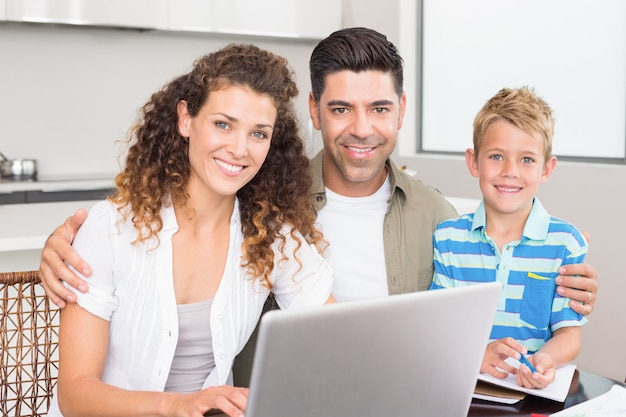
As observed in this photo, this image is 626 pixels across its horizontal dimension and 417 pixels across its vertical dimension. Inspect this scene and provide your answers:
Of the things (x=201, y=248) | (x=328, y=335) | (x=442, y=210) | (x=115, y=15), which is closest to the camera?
(x=328, y=335)

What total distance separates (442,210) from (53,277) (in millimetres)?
991

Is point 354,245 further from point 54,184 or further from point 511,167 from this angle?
point 54,184

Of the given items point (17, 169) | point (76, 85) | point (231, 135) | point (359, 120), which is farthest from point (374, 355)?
point (76, 85)

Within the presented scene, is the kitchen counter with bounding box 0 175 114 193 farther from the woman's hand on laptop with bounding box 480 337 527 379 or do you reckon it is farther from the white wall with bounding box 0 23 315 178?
the woman's hand on laptop with bounding box 480 337 527 379

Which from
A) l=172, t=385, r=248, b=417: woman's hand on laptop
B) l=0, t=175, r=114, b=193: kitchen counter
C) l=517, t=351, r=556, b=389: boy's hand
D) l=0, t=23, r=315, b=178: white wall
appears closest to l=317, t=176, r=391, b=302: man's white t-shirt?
l=517, t=351, r=556, b=389: boy's hand

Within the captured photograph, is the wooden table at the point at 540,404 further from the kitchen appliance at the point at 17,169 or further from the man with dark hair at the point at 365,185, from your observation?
the kitchen appliance at the point at 17,169

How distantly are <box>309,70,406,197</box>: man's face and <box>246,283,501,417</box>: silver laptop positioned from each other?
2.81ft

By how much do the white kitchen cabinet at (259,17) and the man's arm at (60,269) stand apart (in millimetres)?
3236

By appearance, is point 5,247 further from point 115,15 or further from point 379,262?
point 115,15

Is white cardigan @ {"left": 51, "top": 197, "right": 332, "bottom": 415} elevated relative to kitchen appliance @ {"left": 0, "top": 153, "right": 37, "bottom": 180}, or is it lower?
lower

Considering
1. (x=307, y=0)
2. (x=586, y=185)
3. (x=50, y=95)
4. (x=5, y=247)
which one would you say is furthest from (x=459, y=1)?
(x=5, y=247)

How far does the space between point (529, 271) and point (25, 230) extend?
1.50m

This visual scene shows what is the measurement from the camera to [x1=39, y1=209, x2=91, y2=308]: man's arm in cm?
141

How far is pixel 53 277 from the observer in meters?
1.43
